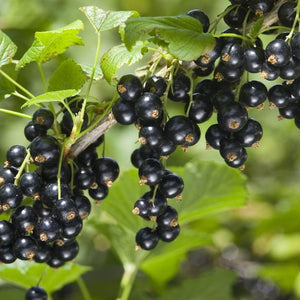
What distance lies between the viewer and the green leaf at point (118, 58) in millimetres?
1005

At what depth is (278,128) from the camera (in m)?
3.38

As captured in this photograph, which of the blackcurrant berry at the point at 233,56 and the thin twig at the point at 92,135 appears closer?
the blackcurrant berry at the point at 233,56

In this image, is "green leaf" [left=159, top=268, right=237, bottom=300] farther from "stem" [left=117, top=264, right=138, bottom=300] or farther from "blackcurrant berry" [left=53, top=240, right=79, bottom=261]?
"blackcurrant berry" [left=53, top=240, right=79, bottom=261]

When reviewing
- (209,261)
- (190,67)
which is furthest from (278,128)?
(190,67)

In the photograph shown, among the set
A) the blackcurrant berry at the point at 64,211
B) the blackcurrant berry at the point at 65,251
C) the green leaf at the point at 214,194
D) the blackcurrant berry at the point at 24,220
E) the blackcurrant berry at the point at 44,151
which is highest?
the blackcurrant berry at the point at 44,151

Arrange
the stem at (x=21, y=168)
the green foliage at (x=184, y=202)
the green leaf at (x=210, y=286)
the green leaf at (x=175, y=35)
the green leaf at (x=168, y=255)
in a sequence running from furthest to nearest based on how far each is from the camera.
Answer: the green leaf at (x=210, y=286) < the green leaf at (x=168, y=255) < the green foliage at (x=184, y=202) < the stem at (x=21, y=168) < the green leaf at (x=175, y=35)

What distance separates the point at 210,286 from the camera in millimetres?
2078

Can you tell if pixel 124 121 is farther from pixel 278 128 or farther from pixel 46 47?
pixel 278 128

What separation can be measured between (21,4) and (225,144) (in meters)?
1.71

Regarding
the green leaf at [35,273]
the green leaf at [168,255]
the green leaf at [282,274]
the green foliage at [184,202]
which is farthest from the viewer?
the green leaf at [282,274]

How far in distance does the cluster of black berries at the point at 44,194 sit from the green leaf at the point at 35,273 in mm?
404

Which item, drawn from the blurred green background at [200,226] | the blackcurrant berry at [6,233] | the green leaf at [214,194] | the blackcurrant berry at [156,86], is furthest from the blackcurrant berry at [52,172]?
the blurred green background at [200,226]

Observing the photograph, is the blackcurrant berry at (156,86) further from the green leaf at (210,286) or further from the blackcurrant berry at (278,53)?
the green leaf at (210,286)

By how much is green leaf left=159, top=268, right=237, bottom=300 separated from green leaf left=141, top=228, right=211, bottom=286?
6 centimetres
